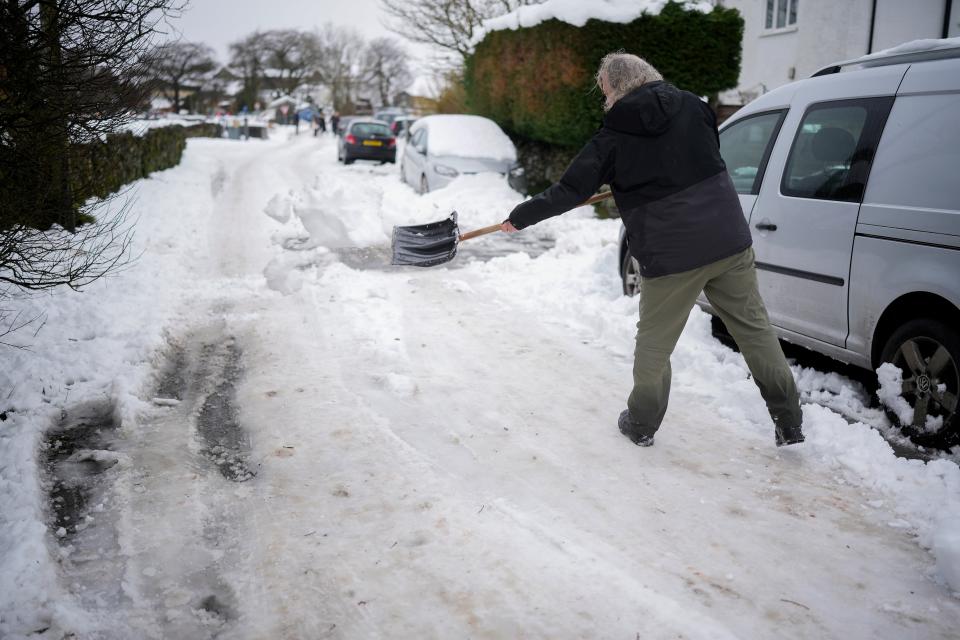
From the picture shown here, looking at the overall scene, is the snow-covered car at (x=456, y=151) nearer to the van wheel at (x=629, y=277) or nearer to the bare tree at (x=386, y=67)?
the van wheel at (x=629, y=277)

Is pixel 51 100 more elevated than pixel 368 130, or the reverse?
pixel 368 130

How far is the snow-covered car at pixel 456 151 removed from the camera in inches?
557

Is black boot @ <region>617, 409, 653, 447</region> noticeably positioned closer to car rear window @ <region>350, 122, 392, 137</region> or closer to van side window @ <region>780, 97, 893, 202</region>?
van side window @ <region>780, 97, 893, 202</region>

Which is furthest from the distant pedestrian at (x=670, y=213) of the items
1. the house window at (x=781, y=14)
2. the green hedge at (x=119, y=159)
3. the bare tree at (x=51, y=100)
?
the house window at (x=781, y=14)

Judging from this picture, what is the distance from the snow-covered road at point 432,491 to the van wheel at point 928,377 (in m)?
0.34

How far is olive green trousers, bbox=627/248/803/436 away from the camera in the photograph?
3.66m

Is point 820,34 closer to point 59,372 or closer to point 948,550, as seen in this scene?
point 948,550

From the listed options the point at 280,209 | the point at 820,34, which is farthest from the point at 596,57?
the point at 820,34

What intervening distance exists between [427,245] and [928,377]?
3.35 meters

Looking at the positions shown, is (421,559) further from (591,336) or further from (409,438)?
(591,336)

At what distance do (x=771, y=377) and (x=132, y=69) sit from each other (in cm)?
509

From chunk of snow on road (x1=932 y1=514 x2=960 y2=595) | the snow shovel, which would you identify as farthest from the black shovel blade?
chunk of snow on road (x1=932 y1=514 x2=960 y2=595)

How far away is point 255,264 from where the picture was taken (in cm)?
840

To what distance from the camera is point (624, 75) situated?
360 centimetres
